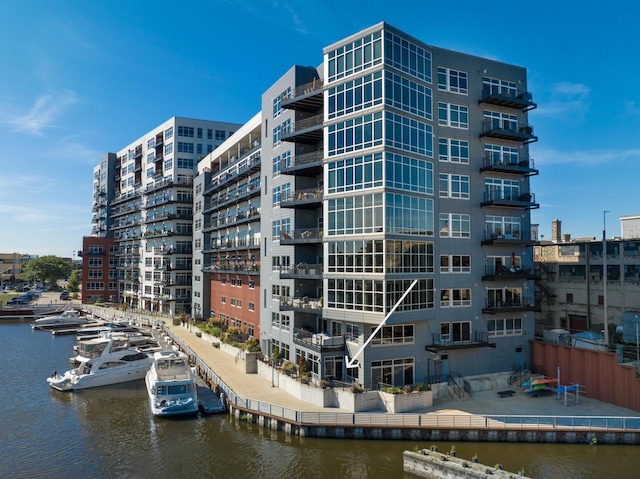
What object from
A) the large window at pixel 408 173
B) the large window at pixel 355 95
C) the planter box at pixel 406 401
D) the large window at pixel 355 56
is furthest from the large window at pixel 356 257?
the large window at pixel 355 56

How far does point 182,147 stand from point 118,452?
59.6m

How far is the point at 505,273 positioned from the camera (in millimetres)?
35719

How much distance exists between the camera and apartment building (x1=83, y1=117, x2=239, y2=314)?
7538cm

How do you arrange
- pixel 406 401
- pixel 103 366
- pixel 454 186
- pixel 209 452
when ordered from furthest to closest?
pixel 103 366, pixel 454 186, pixel 406 401, pixel 209 452

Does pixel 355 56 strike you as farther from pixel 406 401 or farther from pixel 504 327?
pixel 504 327

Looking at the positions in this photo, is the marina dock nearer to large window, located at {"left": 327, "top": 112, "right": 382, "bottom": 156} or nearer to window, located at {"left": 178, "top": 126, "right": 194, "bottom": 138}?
large window, located at {"left": 327, "top": 112, "right": 382, "bottom": 156}

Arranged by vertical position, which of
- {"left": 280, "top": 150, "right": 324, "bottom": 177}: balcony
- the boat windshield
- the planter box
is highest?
{"left": 280, "top": 150, "right": 324, "bottom": 177}: balcony

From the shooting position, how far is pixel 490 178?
37.0 meters

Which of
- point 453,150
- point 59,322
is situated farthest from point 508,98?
point 59,322

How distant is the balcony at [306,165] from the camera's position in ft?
117

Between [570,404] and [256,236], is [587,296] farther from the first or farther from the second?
[256,236]

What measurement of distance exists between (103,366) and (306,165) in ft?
84.3

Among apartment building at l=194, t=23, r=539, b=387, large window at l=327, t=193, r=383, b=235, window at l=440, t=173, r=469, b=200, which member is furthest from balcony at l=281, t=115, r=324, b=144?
window at l=440, t=173, r=469, b=200

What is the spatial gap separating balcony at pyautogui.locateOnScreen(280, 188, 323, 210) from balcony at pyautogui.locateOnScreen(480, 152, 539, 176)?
13.4m
